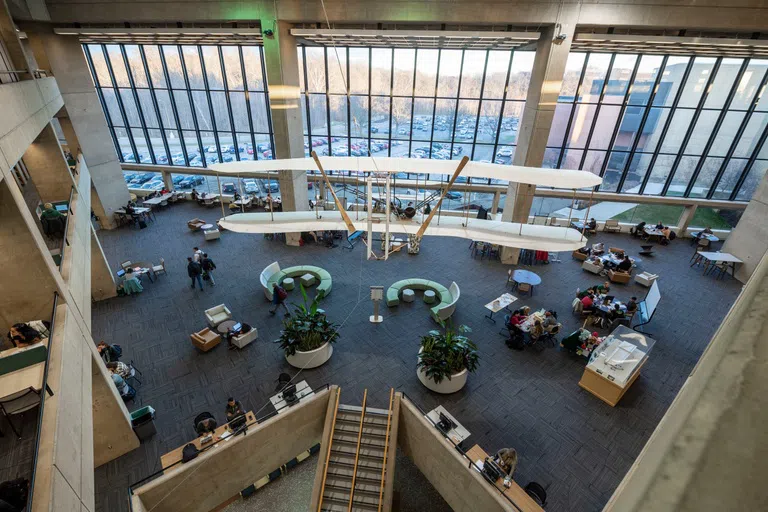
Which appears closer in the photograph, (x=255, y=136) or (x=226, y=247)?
(x=226, y=247)

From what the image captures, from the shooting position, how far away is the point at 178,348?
1160 centimetres

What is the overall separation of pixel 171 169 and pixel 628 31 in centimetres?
2357

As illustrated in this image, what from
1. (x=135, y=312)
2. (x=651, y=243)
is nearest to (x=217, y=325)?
(x=135, y=312)

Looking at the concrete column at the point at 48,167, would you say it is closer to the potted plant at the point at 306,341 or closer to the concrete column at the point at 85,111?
the concrete column at the point at 85,111

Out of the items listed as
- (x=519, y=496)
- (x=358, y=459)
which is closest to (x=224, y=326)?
(x=358, y=459)

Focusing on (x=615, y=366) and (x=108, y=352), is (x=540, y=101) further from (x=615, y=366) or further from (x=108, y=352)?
(x=108, y=352)

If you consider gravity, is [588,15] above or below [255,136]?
above

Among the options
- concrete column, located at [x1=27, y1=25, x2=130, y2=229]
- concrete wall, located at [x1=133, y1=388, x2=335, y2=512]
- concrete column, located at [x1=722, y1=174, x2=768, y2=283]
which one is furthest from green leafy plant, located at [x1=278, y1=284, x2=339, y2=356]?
concrete column, located at [x1=722, y1=174, x2=768, y2=283]

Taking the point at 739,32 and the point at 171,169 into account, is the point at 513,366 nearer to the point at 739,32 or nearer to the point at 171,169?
the point at 739,32

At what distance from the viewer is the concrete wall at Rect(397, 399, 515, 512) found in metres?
7.68

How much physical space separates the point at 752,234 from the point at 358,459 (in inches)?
742

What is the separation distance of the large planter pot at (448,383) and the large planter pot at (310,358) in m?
2.97

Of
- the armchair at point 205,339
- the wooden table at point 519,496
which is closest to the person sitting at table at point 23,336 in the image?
the armchair at point 205,339

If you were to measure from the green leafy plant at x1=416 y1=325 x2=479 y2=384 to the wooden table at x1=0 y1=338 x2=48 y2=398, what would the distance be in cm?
799
